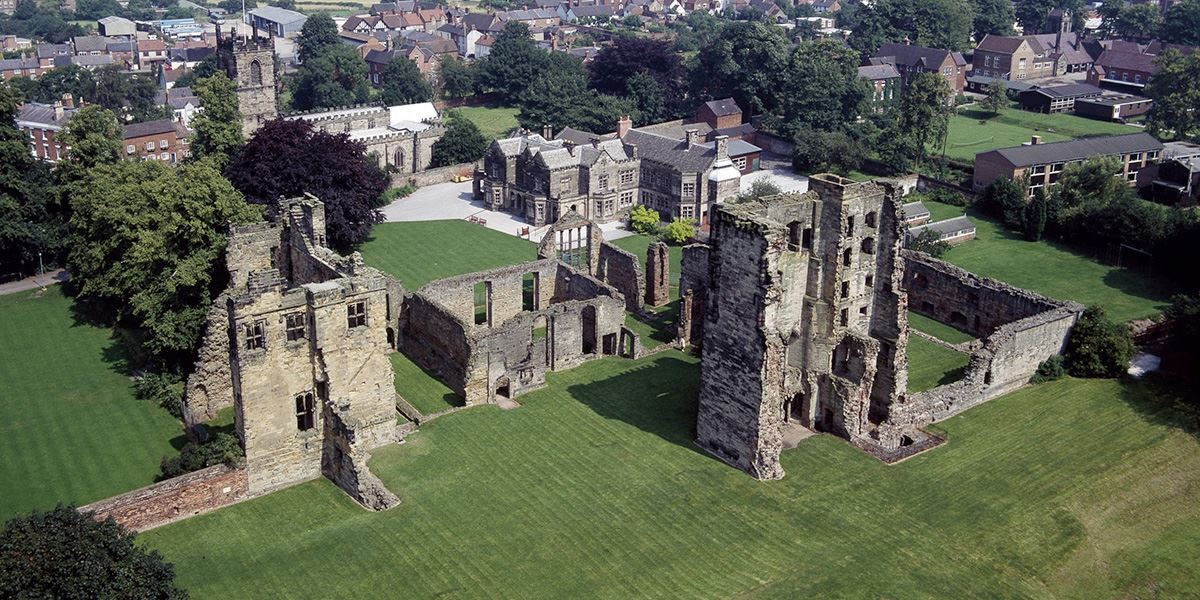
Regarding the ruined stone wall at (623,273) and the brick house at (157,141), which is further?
the brick house at (157,141)

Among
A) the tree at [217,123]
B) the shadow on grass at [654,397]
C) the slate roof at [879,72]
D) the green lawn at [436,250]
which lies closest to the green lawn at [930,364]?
the shadow on grass at [654,397]

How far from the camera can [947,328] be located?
196ft

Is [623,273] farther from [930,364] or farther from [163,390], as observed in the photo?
[163,390]

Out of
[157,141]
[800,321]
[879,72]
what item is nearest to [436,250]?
[800,321]

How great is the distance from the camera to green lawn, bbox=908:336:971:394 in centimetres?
5178

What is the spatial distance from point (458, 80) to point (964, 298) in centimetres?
8317

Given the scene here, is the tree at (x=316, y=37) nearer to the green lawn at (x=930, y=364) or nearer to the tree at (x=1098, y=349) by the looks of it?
the green lawn at (x=930, y=364)

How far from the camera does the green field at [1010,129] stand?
4126 inches

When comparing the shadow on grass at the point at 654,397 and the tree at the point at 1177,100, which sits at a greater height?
the tree at the point at 1177,100

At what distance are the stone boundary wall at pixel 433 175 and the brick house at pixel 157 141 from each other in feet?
62.7

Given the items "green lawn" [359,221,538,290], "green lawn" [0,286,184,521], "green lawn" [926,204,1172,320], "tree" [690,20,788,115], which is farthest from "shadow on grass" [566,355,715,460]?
"tree" [690,20,788,115]

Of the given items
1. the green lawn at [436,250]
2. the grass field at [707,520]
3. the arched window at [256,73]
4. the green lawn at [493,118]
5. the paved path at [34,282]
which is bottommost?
the grass field at [707,520]

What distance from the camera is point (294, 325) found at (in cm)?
4075

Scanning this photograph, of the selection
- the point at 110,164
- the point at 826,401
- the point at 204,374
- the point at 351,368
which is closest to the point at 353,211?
the point at 110,164
